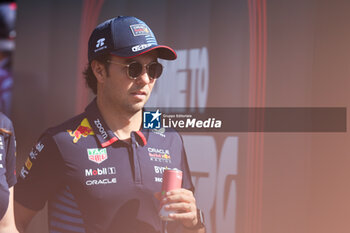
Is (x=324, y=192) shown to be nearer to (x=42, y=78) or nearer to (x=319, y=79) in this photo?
(x=319, y=79)

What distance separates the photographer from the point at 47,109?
9.84 feet

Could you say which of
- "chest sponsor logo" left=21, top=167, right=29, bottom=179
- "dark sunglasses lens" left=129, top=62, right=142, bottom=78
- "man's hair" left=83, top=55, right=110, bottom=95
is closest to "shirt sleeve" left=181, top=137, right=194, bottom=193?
"dark sunglasses lens" left=129, top=62, right=142, bottom=78

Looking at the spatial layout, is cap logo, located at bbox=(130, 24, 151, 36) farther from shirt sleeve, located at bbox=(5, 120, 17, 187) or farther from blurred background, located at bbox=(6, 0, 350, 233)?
shirt sleeve, located at bbox=(5, 120, 17, 187)

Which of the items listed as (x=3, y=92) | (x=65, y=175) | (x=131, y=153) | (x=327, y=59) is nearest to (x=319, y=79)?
(x=327, y=59)

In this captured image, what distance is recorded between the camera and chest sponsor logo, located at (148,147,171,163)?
7.77 feet

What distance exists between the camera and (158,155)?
7.81 feet

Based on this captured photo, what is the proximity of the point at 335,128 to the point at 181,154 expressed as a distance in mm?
823

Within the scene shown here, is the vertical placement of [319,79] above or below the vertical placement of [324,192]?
above

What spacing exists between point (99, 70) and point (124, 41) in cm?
26

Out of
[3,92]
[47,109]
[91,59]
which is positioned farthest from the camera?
[3,92]

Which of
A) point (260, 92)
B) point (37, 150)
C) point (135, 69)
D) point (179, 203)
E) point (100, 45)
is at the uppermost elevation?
point (100, 45)

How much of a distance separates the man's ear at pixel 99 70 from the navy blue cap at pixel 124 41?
0.04 m

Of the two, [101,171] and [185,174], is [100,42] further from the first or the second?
[185,174]

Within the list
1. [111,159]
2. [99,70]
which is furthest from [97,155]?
[99,70]
